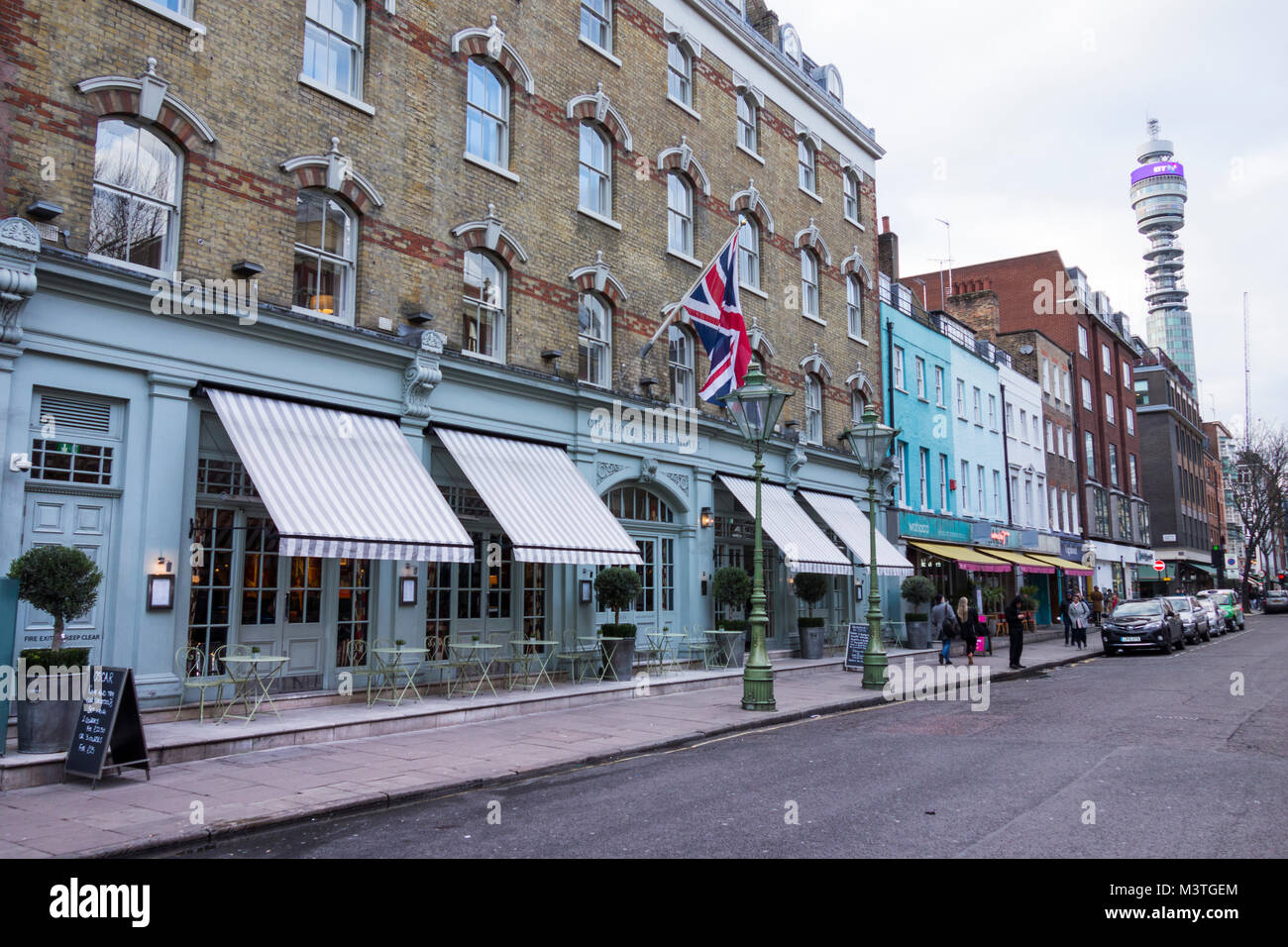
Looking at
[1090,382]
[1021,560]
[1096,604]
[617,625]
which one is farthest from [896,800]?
[1090,382]

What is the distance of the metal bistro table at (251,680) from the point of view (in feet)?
36.9

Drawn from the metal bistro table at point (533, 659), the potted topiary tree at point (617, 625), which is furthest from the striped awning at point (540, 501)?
the metal bistro table at point (533, 659)

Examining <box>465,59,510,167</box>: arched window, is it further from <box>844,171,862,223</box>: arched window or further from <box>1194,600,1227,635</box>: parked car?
<box>1194,600,1227,635</box>: parked car

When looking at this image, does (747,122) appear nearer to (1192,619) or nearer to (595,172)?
(595,172)

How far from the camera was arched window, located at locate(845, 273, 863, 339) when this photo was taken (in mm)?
27969

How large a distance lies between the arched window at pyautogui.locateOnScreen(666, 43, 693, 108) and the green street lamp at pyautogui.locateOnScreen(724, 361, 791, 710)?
9556 millimetres

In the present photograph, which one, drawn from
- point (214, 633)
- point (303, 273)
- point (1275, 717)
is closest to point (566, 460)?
point (303, 273)

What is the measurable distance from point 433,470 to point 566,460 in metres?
2.75

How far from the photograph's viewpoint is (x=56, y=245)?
10.8 metres

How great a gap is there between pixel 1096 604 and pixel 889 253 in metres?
18.5

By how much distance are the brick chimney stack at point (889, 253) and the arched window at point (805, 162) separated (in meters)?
7.12

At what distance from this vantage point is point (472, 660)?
15.1m

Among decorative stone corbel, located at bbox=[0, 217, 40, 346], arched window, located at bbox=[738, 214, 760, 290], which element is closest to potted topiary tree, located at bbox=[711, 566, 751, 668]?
arched window, located at bbox=[738, 214, 760, 290]
